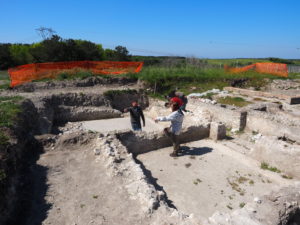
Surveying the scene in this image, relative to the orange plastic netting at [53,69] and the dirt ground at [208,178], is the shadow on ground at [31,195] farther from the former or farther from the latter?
the orange plastic netting at [53,69]

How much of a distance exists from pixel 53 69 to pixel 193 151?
1469 cm

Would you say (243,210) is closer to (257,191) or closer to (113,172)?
(257,191)

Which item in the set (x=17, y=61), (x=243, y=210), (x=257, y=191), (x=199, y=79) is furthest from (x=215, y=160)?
(x=17, y=61)

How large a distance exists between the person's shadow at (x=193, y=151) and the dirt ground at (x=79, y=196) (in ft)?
10.1

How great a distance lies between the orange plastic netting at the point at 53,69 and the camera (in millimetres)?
16141

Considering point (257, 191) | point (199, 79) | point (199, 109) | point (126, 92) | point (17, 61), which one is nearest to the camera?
point (257, 191)

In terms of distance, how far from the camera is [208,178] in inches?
242

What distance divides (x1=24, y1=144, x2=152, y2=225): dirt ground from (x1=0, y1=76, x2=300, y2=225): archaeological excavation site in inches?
0.7

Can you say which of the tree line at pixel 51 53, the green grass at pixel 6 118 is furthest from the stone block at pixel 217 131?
the tree line at pixel 51 53

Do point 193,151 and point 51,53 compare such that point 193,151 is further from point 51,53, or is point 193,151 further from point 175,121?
point 51,53

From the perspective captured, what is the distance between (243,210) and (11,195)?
409cm

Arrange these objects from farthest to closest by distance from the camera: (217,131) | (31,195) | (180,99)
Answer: (217,131) < (180,99) < (31,195)

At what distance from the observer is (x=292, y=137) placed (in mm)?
7648

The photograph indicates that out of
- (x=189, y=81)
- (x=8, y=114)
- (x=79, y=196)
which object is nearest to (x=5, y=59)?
(x=189, y=81)
